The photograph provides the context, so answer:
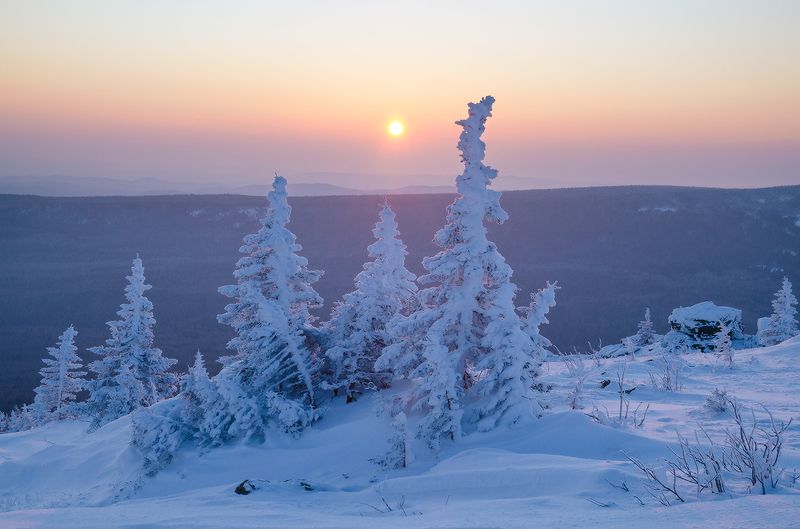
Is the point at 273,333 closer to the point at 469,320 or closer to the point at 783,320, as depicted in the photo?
the point at 469,320

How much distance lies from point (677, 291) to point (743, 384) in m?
79.2

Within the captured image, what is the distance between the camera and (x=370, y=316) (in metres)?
14.5

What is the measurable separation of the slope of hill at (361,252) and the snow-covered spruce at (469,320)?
53487 millimetres

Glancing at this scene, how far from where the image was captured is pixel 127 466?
12.6m

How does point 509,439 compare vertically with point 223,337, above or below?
above

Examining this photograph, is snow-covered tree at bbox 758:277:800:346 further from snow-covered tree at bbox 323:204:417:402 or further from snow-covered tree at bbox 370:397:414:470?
snow-covered tree at bbox 370:397:414:470

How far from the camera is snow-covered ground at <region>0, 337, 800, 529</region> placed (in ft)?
16.1

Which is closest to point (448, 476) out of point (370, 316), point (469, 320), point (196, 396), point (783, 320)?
point (469, 320)

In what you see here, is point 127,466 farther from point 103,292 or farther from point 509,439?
point 103,292

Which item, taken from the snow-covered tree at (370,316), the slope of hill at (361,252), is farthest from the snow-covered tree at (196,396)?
the slope of hill at (361,252)

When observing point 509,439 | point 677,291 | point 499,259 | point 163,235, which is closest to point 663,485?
point 509,439

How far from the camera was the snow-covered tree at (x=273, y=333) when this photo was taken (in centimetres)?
1313

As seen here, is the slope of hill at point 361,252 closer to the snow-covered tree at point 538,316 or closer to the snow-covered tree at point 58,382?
the snow-covered tree at point 58,382

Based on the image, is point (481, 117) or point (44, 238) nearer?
point (481, 117)
